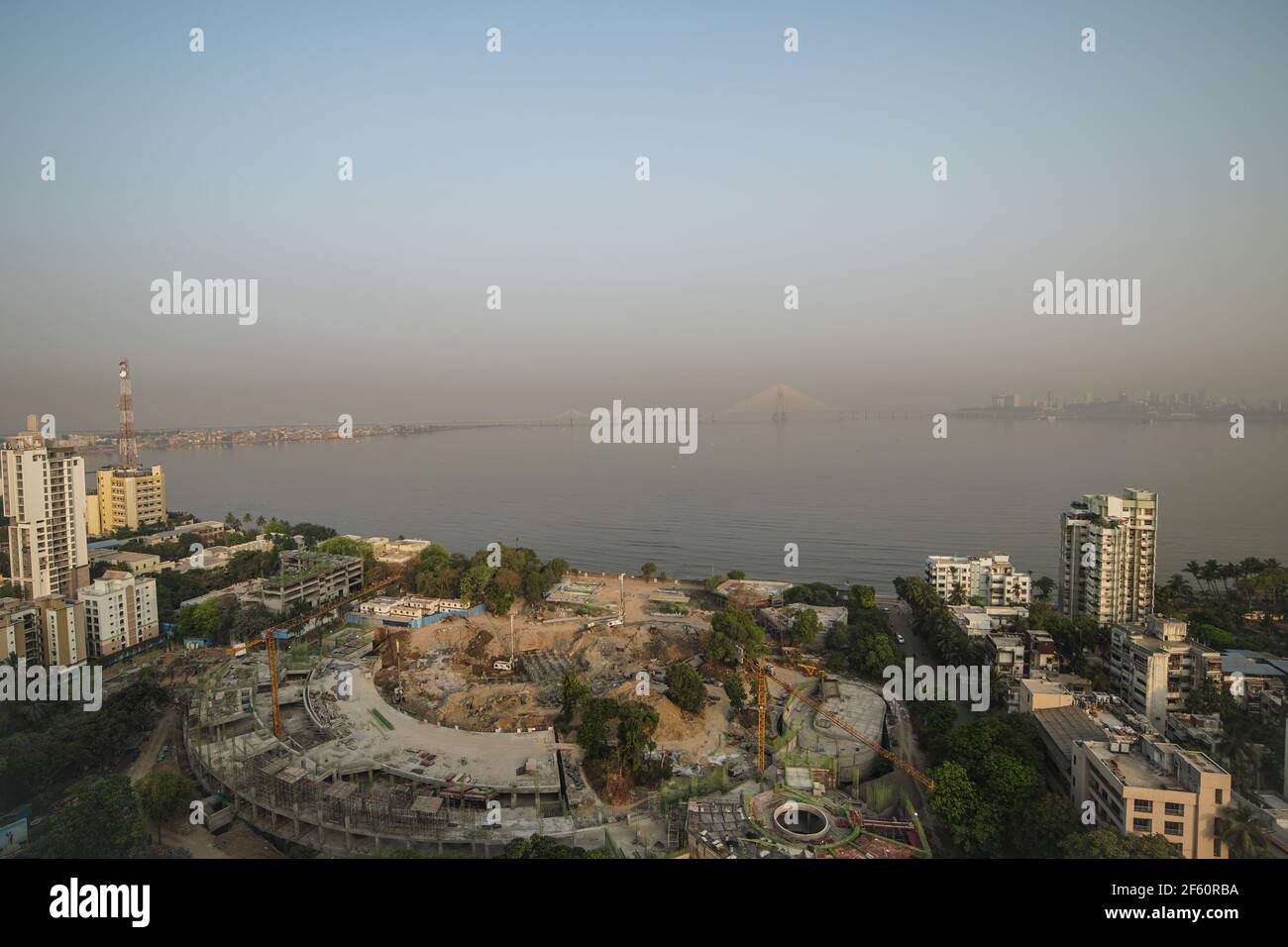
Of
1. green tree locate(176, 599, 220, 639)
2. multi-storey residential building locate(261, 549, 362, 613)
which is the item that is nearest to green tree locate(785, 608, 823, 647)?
multi-storey residential building locate(261, 549, 362, 613)

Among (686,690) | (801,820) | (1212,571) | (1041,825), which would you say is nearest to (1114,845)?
(1041,825)

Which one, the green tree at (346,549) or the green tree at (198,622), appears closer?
the green tree at (198,622)

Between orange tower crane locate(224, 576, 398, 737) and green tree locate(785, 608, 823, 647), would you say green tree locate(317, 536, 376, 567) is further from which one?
green tree locate(785, 608, 823, 647)

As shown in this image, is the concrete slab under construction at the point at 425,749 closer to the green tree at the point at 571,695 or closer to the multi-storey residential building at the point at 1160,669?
the green tree at the point at 571,695

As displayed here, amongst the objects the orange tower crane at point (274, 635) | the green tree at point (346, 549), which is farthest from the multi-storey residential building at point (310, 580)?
the green tree at point (346, 549)

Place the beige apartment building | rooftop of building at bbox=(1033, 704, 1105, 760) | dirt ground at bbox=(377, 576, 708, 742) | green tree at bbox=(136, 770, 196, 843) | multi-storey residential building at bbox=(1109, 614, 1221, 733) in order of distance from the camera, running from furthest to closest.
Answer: the beige apartment building → dirt ground at bbox=(377, 576, 708, 742) → multi-storey residential building at bbox=(1109, 614, 1221, 733) → rooftop of building at bbox=(1033, 704, 1105, 760) → green tree at bbox=(136, 770, 196, 843)
